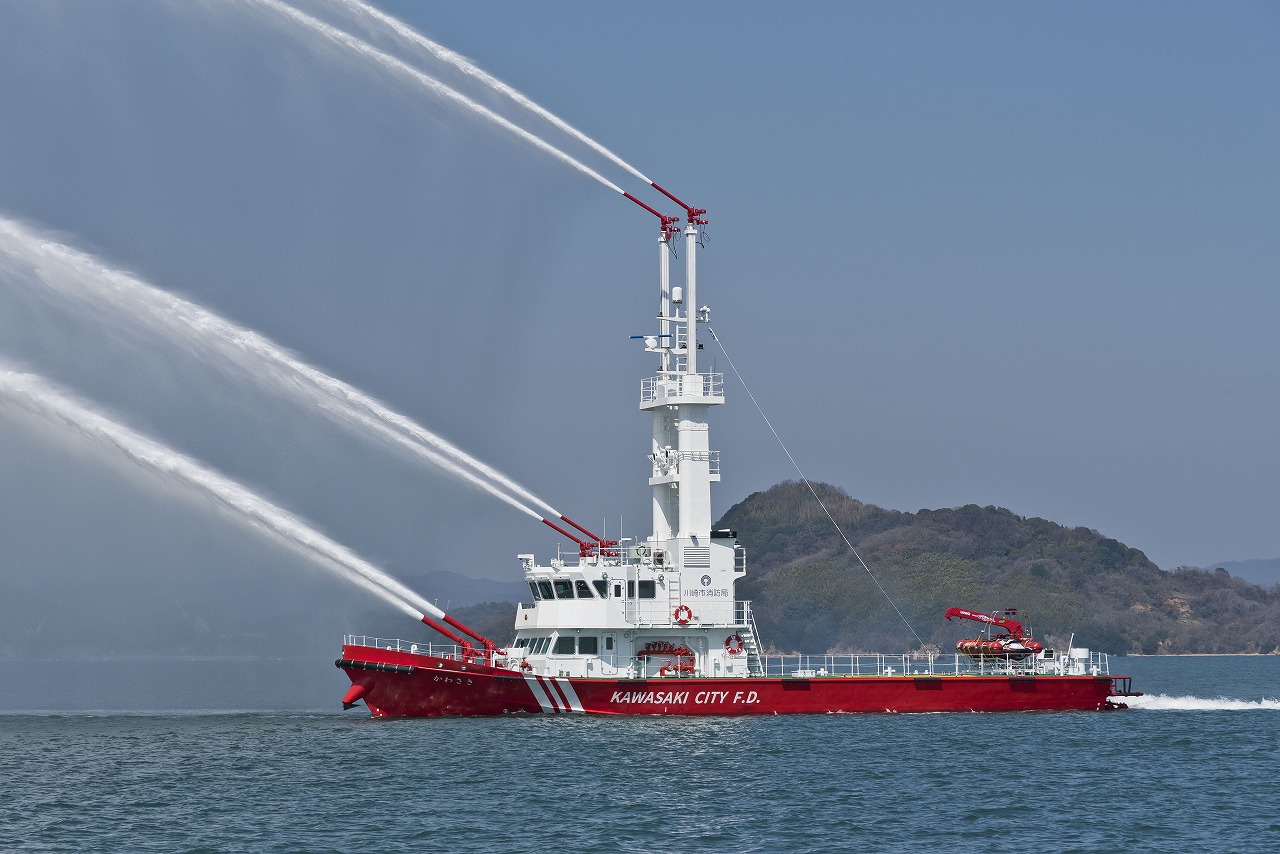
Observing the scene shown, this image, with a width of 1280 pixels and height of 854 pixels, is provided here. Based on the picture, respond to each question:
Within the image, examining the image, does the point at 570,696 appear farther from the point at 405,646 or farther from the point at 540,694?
the point at 405,646

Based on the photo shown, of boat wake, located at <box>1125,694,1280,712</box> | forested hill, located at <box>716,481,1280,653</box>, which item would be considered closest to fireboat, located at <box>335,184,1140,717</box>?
boat wake, located at <box>1125,694,1280,712</box>

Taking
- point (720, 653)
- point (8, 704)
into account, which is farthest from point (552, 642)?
point (8, 704)

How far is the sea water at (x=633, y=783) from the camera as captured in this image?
25.3m

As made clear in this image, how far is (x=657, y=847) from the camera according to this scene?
24375 millimetres

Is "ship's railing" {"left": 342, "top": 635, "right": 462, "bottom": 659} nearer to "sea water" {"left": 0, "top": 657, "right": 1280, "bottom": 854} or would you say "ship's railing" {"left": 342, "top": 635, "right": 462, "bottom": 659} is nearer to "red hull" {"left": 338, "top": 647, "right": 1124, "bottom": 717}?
"red hull" {"left": 338, "top": 647, "right": 1124, "bottom": 717}

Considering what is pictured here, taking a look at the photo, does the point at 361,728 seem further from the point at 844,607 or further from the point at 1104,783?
the point at 844,607

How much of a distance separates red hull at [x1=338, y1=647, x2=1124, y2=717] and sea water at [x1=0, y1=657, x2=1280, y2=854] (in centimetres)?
55

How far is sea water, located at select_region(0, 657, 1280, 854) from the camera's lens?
83.0 ft

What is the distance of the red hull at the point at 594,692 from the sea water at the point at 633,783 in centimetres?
55

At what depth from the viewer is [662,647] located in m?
40.3

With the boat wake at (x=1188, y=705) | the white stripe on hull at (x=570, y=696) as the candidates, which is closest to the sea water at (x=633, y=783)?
the white stripe on hull at (x=570, y=696)

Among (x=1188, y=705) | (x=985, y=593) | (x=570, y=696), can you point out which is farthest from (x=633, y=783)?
(x=985, y=593)

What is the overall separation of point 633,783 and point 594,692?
29.3ft

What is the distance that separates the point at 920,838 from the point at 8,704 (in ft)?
137
